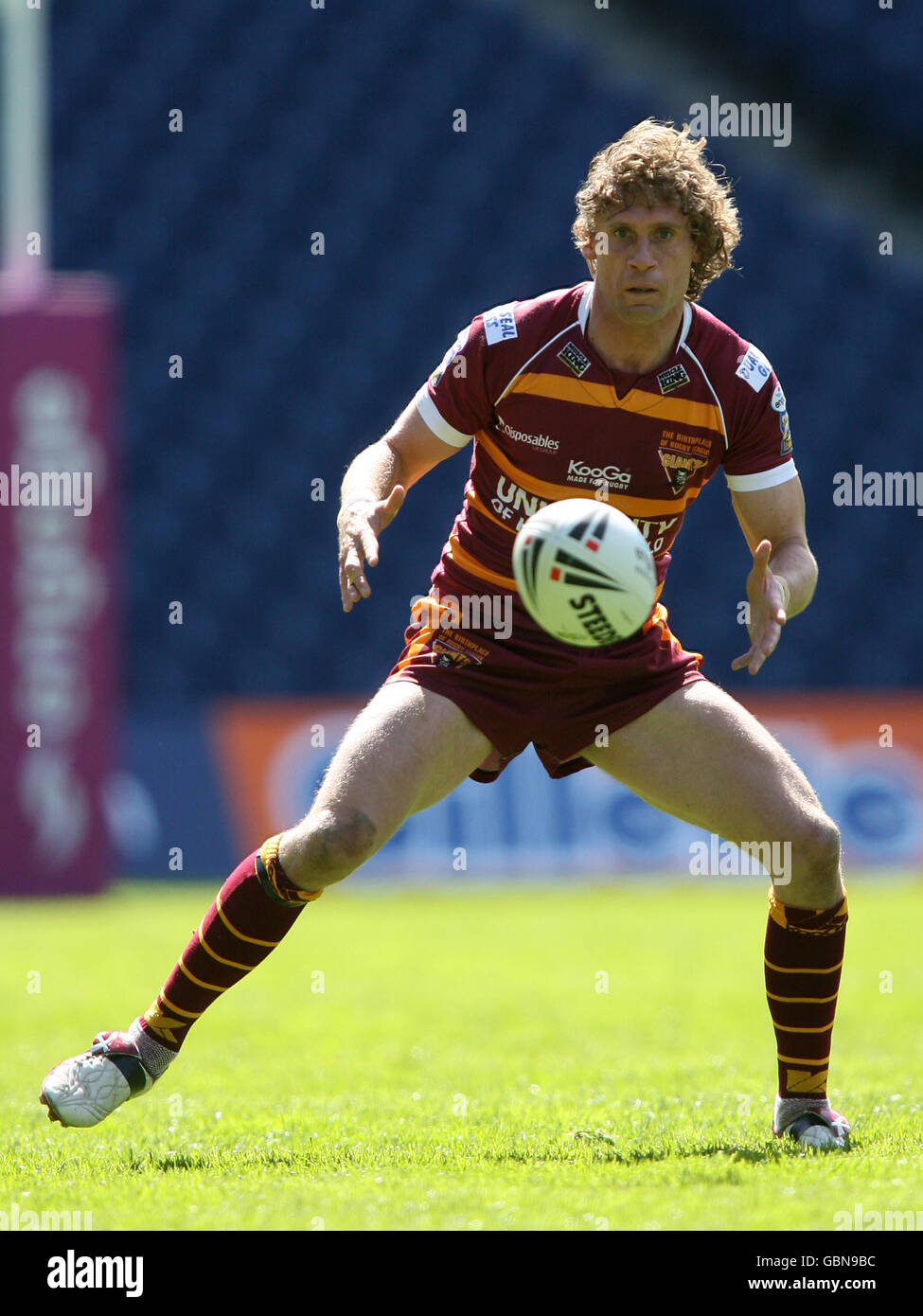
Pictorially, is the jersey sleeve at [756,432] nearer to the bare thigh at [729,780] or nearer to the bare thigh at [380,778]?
the bare thigh at [729,780]

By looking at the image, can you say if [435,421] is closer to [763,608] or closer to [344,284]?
[763,608]

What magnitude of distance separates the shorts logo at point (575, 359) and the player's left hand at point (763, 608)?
0.62 m

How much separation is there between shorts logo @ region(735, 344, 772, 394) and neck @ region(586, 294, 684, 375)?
0.62 feet

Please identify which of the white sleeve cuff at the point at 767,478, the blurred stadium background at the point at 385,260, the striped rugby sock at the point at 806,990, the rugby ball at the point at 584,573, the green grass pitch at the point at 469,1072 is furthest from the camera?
the blurred stadium background at the point at 385,260

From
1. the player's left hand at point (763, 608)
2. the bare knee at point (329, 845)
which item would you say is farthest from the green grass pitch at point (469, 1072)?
the player's left hand at point (763, 608)

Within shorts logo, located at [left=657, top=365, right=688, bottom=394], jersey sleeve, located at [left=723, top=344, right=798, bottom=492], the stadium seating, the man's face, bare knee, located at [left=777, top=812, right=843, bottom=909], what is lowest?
bare knee, located at [left=777, top=812, right=843, bottom=909]

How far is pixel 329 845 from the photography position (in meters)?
4.08

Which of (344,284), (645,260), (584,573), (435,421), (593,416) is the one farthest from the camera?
(344,284)

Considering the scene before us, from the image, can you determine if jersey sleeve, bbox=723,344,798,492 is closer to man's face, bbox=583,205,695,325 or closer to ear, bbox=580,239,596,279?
man's face, bbox=583,205,695,325

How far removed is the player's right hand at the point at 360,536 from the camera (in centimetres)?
405

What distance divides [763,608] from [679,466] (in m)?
0.46

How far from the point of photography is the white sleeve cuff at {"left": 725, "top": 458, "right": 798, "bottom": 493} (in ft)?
14.6

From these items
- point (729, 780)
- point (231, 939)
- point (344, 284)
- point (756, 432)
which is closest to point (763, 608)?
point (729, 780)

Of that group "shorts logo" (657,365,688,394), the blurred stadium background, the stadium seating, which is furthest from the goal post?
"shorts logo" (657,365,688,394)
